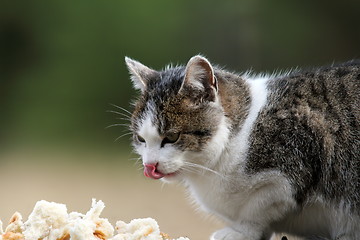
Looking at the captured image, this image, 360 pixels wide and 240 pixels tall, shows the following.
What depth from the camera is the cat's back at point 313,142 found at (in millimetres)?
1604

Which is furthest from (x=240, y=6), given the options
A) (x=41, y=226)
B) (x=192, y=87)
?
(x=41, y=226)

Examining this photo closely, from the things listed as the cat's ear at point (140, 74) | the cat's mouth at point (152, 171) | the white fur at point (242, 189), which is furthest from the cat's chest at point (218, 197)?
the cat's ear at point (140, 74)

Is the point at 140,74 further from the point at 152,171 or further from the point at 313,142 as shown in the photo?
the point at 313,142

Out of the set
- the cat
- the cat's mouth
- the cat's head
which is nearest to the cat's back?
the cat

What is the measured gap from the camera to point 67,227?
4.89ft

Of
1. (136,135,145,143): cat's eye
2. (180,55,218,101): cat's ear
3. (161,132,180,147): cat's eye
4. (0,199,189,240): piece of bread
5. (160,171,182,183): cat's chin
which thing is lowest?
(0,199,189,240): piece of bread

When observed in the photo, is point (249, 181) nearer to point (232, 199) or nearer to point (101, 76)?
point (232, 199)

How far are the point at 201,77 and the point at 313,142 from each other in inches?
11.8

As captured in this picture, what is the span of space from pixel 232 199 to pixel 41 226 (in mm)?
458

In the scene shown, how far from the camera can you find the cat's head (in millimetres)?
1616

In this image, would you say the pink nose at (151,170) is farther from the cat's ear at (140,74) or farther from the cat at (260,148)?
→ the cat's ear at (140,74)

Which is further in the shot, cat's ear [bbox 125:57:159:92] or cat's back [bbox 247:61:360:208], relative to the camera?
cat's ear [bbox 125:57:159:92]

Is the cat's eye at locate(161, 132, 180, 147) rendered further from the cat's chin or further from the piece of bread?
the piece of bread

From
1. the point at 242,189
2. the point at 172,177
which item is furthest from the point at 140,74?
the point at 242,189
